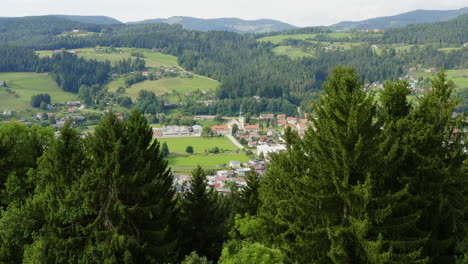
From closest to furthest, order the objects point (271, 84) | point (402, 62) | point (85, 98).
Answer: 1. point (85, 98)
2. point (271, 84)
3. point (402, 62)

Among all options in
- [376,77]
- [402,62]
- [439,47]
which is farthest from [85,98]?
[439,47]

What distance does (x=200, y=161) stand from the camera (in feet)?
272

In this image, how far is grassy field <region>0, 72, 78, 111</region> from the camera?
125 meters

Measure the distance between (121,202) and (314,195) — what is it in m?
6.85

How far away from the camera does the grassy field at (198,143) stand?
310 feet

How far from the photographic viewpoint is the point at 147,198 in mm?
16391

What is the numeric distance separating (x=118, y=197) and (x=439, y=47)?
21171 cm

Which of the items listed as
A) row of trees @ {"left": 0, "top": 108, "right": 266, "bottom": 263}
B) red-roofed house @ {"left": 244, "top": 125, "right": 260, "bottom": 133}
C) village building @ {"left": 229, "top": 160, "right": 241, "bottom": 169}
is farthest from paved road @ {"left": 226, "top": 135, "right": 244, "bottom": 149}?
row of trees @ {"left": 0, "top": 108, "right": 266, "bottom": 263}

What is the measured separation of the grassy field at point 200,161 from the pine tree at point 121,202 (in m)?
58.6

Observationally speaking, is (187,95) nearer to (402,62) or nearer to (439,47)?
(402,62)

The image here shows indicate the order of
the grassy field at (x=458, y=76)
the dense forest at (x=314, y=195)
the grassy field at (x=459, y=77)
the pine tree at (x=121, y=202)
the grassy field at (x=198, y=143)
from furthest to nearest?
the grassy field at (x=458, y=76) → the grassy field at (x=459, y=77) → the grassy field at (x=198, y=143) → the pine tree at (x=121, y=202) → the dense forest at (x=314, y=195)

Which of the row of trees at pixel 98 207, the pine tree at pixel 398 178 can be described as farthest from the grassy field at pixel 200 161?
the pine tree at pixel 398 178

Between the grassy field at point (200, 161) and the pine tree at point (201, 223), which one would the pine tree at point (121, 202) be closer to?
the pine tree at point (201, 223)

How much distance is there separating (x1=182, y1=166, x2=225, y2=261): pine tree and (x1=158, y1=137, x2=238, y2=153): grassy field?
71.6 m
